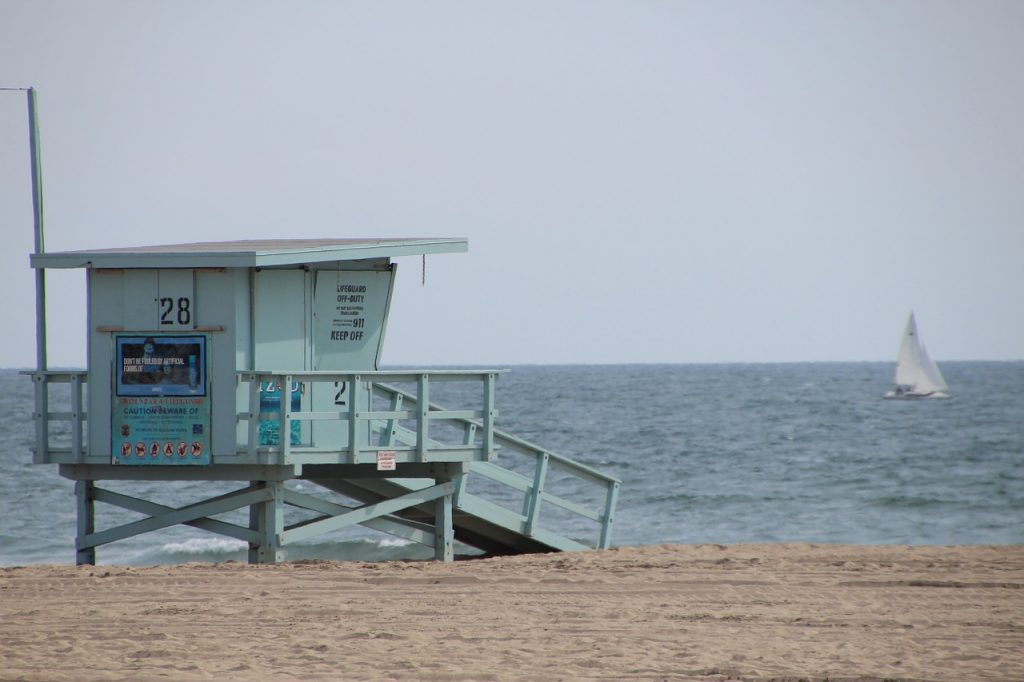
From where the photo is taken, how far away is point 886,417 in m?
70.9

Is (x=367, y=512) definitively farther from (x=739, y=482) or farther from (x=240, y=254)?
(x=739, y=482)

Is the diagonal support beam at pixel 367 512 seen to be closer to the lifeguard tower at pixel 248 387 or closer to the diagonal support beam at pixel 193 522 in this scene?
the lifeguard tower at pixel 248 387

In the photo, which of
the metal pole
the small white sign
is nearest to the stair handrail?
the small white sign

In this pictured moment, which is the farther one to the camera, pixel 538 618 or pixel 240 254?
pixel 240 254

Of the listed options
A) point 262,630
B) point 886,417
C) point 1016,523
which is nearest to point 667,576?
point 262,630

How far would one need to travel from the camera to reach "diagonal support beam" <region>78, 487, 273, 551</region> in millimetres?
15086

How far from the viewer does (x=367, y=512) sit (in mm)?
15742

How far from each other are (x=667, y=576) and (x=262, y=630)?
448 centimetres

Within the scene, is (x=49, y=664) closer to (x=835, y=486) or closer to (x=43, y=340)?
(x=43, y=340)

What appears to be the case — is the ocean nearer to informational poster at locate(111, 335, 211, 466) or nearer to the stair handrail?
the stair handrail

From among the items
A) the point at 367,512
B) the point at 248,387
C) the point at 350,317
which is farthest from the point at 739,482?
the point at 248,387

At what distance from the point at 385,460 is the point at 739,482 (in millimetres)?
23004

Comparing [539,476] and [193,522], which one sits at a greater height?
[539,476]

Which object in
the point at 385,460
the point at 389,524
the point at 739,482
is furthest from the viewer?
the point at 739,482
